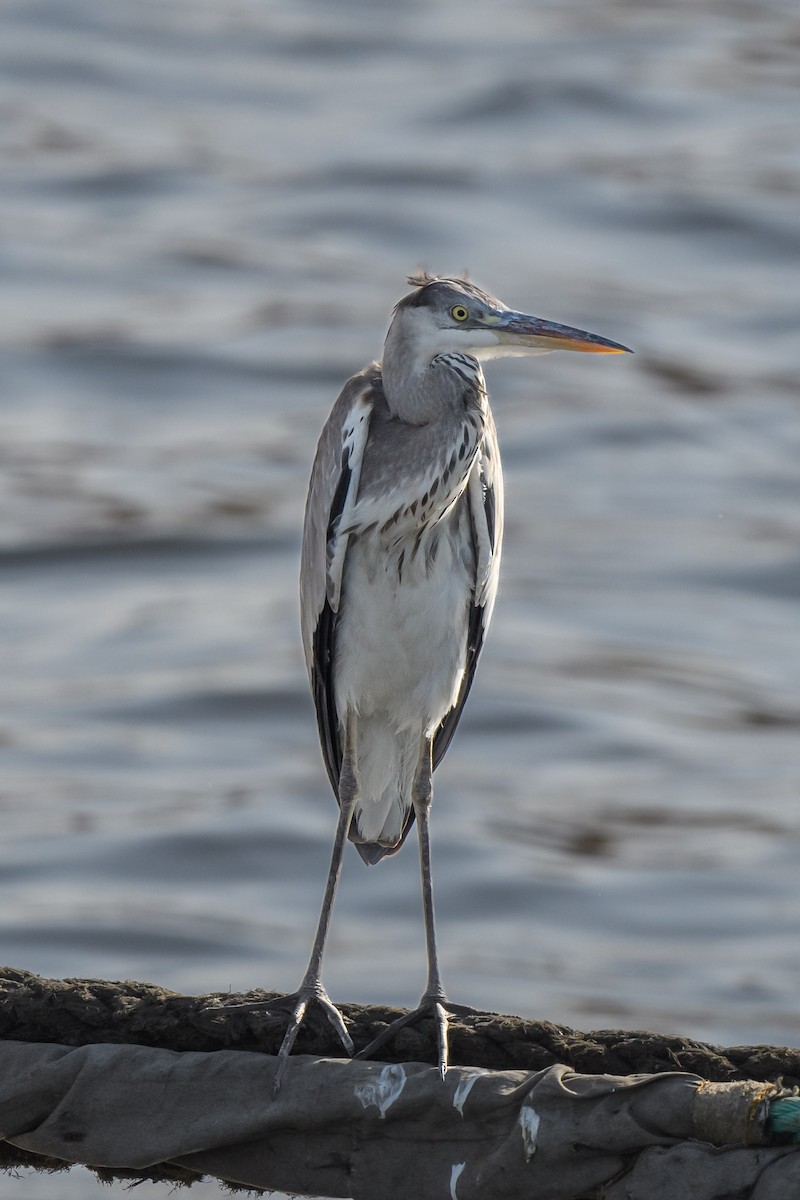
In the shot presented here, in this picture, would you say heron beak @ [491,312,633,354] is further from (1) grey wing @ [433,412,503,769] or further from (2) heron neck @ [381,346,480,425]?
(1) grey wing @ [433,412,503,769]

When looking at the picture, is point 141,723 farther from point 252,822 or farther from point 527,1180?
point 527,1180

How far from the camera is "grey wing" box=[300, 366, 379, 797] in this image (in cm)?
548

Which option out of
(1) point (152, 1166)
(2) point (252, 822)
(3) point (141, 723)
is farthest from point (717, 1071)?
(3) point (141, 723)

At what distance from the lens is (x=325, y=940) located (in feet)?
18.3

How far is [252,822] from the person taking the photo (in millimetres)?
15312

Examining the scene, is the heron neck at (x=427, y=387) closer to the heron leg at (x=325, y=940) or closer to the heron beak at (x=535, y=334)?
the heron beak at (x=535, y=334)

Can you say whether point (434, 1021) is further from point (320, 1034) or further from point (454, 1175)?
point (454, 1175)

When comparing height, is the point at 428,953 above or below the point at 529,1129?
below

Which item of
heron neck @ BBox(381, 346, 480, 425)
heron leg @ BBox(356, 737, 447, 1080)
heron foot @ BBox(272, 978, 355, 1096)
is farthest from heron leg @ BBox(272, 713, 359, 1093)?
heron neck @ BBox(381, 346, 480, 425)

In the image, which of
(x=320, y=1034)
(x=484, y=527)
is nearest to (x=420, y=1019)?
(x=320, y=1034)

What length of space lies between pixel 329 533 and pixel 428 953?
1.13 metres

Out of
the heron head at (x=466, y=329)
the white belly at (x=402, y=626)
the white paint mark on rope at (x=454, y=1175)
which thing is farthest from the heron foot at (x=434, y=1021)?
the heron head at (x=466, y=329)

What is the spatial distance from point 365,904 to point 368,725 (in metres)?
8.68

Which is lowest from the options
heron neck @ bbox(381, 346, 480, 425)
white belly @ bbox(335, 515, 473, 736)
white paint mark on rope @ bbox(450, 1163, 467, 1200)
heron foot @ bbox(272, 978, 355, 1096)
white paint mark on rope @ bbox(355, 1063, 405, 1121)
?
white paint mark on rope @ bbox(450, 1163, 467, 1200)
